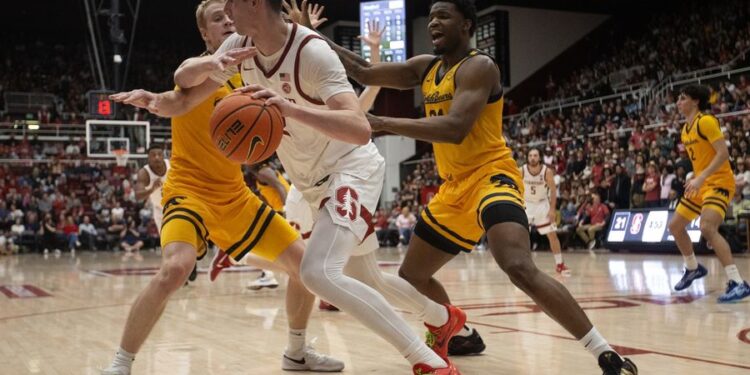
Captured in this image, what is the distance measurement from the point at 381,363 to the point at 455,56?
69.1 inches

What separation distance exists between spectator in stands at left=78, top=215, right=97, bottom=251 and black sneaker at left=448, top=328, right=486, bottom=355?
20093mm

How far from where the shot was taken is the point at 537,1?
2962 centimetres

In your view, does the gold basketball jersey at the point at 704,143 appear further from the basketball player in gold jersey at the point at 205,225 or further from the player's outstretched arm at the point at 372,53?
the basketball player in gold jersey at the point at 205,225

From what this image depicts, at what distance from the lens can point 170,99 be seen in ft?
12.8

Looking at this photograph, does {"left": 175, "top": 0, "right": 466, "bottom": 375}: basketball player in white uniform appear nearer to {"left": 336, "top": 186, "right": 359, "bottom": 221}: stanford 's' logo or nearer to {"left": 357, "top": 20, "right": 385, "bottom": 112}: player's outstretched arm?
{"left": 336, "top": 186, "right": 359, "bottom": 221}: stanford 's' logo

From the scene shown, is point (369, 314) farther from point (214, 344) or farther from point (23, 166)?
point (23, 166)

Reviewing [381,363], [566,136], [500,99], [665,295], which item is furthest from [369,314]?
[566,136]

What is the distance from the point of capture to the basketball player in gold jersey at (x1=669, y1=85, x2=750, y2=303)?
7062 mm

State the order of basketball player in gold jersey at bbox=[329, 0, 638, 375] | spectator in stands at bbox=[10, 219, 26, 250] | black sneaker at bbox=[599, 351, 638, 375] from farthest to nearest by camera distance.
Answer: spectator in stands at bbox=[10, 219, 26, 250] < basketball player in gold jersey at bbox=[329, 0, 638, 375] < black sneaker at bbox=[599, 351, 638, 375]

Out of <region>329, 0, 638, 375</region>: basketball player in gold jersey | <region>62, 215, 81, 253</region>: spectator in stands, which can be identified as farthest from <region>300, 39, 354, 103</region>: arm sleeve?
<region>62, 215, 81, 253</region>: spectator in stands

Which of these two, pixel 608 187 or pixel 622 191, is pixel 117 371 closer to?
pixel 622 191

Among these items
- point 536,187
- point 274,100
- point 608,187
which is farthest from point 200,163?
point 608,187

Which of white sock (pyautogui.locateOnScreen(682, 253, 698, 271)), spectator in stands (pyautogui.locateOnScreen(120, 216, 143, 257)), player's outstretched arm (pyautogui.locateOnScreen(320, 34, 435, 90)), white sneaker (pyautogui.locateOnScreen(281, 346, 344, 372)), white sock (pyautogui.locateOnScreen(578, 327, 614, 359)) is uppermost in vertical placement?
player's outstretched arm (pyautogui.locateOnScreen(320, 34, 435, 90))

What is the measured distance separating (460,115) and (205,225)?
56.9 inches
